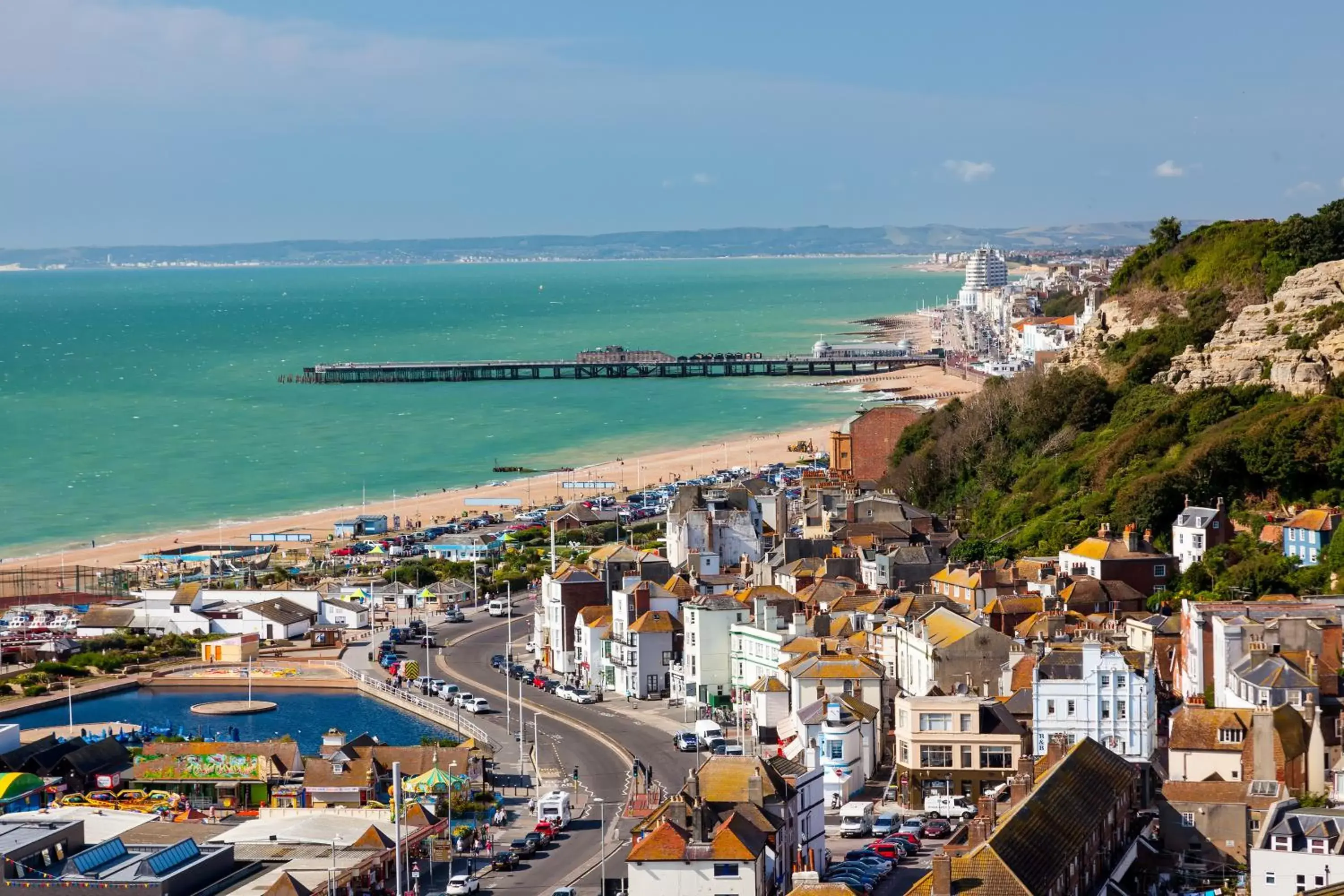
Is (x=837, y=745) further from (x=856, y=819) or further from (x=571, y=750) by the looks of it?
(x=571, y=750)

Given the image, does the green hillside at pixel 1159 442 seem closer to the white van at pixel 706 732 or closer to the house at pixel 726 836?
the white van at pixel 706 732

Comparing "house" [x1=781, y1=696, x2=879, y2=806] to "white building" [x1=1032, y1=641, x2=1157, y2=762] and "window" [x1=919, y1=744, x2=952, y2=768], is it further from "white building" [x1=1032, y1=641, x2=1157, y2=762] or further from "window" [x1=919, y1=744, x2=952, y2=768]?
"white building" [x1=1032, y1=641, x2=1157, y2=762]

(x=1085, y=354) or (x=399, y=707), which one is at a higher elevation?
(x=1085, y=354)

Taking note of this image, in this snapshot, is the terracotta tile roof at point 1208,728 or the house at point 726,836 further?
the terracotta tile roof at point 1208,728

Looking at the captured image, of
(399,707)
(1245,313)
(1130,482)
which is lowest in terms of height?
(399,707)

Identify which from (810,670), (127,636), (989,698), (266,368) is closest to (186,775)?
(810,670)

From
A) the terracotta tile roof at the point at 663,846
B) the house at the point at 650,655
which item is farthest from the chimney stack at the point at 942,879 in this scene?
the house at the point at 650,655

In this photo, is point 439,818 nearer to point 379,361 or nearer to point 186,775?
point 186,775
